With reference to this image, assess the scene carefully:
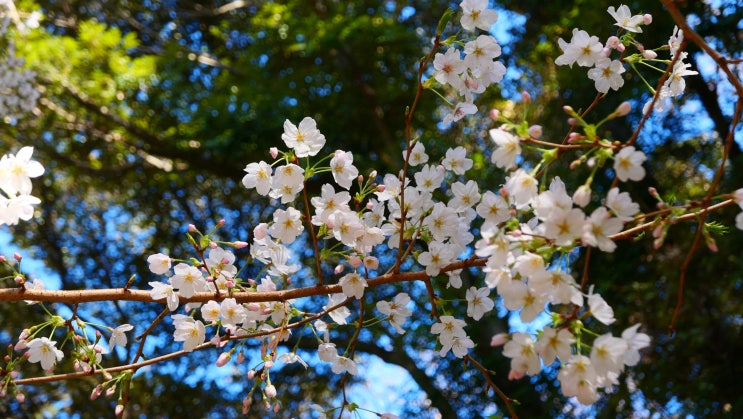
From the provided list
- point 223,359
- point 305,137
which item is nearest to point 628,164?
point 305,137

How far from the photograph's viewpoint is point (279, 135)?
14.8 feet

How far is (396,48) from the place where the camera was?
469cm

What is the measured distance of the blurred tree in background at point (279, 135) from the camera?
3.85 meters

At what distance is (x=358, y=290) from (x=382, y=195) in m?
0.20

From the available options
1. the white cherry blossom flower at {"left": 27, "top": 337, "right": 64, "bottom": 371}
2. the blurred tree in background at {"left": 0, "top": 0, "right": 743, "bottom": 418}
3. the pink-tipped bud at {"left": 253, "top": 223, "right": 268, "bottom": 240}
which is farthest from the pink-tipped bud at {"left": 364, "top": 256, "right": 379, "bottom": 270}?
the blurred tree in background at {"left": 0, "top": 0, "right": 743, "bottom": 418}

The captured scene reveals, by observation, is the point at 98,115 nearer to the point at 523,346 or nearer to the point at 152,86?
the point at 152,86

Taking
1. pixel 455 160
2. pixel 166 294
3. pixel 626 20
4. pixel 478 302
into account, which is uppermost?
pixel 626 20

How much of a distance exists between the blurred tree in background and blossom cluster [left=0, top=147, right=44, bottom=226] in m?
2.90

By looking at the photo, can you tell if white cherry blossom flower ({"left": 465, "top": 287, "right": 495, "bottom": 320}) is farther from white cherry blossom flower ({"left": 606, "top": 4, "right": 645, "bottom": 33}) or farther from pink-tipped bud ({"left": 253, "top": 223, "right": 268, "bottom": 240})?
white cherry blossom flower ({"left": 606, "top": 4, "right": 645, "bottom": 33})

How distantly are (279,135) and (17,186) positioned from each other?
11.3ft

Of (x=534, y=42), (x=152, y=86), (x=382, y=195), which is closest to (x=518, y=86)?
(x=534, y=42)

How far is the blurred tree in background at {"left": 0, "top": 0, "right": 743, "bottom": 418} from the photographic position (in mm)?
3852

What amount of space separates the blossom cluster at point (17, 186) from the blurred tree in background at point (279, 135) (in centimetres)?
290

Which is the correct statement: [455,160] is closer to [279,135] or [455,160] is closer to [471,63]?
[471,63]
